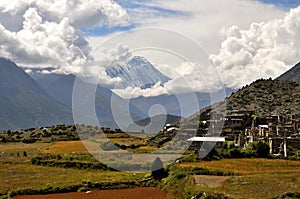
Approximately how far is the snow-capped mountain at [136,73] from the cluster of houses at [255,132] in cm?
2394

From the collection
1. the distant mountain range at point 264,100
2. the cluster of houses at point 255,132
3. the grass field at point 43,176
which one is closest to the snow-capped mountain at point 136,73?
the grass field at point 43,176

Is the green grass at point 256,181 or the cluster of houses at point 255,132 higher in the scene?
the cluster of houses at point 255,132

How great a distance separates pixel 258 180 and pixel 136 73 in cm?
1200

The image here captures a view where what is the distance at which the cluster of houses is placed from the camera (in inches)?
2243

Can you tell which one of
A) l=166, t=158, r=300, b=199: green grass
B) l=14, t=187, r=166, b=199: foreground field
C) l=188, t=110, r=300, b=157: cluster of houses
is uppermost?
l=188, t=110, r=300, b=157: cluster of houses

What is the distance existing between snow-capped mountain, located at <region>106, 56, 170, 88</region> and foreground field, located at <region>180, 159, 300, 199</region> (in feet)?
27.0

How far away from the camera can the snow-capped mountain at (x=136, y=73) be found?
1304 inches

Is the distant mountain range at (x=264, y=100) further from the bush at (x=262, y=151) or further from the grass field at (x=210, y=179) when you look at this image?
the grass field at (x=210, y=179)

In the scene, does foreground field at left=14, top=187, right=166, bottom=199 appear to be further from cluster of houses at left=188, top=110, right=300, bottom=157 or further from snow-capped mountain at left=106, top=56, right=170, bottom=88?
cluster of houses at left=188, top=110, right=300, bottom=157

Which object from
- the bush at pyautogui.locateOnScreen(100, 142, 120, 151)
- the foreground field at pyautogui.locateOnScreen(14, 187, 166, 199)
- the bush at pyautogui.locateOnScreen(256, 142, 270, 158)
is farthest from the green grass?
the bush at pyautogui.locateOnScreen(100, 142, 120, 151)

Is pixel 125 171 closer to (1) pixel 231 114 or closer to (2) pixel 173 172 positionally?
(2) pixel 173 172

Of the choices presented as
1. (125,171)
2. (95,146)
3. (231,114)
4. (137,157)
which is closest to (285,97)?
(231,114)

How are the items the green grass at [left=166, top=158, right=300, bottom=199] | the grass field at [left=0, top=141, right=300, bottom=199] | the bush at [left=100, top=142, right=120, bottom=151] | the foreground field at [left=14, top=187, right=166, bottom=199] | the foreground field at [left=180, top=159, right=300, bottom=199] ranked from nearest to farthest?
1. the green grass at [left=166, top=158, right=300, bottom=199]
2. the foreground field at [left=180, top=159, right=300, bottom=199]
3. the grass field at [left=0, top=141, right=300, bottom=199]
4. the foreground field at [left=14, top=187, right=166, bottom=199]
5. the bush at [left=100, top=142, right=120, bottom=151]

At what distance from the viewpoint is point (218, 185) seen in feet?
102
